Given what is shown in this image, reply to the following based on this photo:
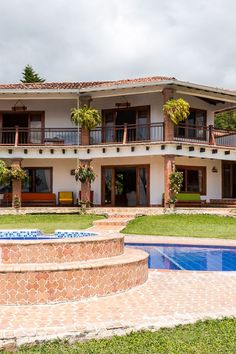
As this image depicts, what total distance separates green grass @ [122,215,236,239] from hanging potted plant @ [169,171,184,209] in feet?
4.46

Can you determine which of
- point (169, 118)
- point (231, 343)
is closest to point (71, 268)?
point (231, 343)

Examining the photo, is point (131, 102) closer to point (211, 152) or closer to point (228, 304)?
point (211, 152)

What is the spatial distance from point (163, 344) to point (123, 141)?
18.4 meters

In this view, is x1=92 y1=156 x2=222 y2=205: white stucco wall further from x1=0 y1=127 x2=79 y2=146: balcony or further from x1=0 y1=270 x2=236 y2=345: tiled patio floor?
x1=0 y1=270 x2=236 y2=345: tiled patio floor

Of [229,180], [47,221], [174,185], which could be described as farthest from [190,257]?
[229,180]

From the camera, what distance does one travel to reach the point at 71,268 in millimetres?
6465

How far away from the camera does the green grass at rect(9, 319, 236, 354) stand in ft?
14.5

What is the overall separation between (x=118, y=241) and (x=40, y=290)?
2.20 metres

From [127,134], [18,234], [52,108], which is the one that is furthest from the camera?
[52,108]

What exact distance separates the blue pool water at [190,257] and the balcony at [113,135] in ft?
37.8

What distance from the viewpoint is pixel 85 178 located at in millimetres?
22125

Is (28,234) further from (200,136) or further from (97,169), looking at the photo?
(200,136)

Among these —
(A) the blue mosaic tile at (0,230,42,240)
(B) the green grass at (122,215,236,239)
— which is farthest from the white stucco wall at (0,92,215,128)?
(A) the blue mosaic tile at (0,230,42,240)

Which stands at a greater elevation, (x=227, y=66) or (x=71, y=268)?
(x=227, y=66)
